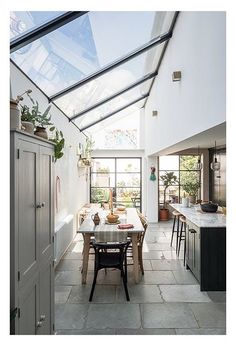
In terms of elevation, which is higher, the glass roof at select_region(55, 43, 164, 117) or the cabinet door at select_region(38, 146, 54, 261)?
the glass roof at select_region(55, 43, 164, 117)

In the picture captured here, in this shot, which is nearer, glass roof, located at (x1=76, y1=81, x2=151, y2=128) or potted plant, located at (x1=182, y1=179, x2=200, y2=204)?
glass roof, located at (x1=76, y1=81, x2=151, y2=128)

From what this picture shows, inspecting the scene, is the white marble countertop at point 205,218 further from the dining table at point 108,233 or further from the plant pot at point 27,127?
the plant pot at point 27,127

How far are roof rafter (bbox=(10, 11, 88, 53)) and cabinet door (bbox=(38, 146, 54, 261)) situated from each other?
1.31 m

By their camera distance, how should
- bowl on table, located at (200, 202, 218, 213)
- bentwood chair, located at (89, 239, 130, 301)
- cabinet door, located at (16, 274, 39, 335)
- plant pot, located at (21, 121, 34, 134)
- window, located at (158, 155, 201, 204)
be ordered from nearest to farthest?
cabinet door, located at (16, 274, 39, 335), plant pot, located at (21, 121, 34, 134), bentwood chair, located at (89, 239, 130, 301), bowl on table, located at (200, 202, 218, 213), window, located at (158, 155, 201, 204)

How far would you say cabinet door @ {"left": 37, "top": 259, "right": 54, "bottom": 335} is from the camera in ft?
6.79

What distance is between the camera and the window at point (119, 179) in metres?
9.80

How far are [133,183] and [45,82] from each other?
650 cm


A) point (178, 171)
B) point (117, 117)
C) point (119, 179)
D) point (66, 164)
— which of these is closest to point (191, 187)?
point (178, 171)

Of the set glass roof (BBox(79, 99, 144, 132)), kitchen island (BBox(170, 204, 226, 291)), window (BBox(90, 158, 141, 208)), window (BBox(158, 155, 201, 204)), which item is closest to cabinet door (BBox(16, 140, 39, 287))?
kitchen island (BBox(170, 204, 226, 291))

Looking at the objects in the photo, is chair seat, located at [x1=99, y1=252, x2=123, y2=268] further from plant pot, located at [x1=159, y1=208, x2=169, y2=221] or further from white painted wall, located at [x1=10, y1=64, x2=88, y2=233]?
plant pot, located at [x1=159, y1=208, x2=169, y2=221]

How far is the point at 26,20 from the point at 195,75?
6.22 ft

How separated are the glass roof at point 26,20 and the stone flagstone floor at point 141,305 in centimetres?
316

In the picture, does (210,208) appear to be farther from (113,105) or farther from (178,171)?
(178,171)

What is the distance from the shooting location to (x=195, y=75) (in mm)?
3020
